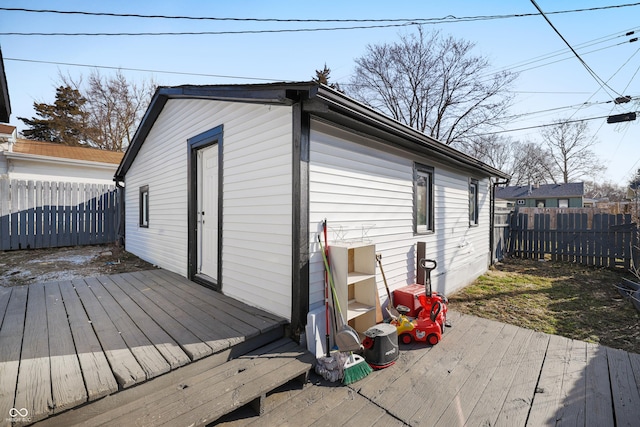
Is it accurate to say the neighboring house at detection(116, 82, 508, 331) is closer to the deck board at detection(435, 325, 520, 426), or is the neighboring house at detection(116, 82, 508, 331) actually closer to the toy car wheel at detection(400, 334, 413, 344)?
the toy car wheel at detection(400, 334, 413, 344)

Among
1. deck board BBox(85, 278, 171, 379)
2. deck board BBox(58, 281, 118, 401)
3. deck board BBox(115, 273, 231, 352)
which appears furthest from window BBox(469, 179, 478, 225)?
deck board BBox(58, 281, 118, 401)

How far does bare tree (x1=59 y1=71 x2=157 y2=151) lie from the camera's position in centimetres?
1661

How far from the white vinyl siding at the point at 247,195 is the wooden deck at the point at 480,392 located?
104cm

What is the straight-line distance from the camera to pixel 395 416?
2098 mm

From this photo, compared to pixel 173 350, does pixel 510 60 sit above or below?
above

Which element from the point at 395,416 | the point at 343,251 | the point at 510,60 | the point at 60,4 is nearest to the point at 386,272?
the point at 343,251

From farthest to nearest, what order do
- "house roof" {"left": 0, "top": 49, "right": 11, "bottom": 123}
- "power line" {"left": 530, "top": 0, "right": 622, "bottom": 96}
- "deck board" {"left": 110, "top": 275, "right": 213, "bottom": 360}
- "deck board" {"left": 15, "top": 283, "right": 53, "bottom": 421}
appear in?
"power line" {"left": 530, "top": 0, "right": 622, "bottom": 96}, "deck board" {"left": 110, "top": 275, "right": 213, "bottom": 360}, "house roof" {"left": 0, "top": 49, "right": 11, "bottom": 123}, "deck board" {"left": 15, "top": 283, "right": 53, "bottom": 421}

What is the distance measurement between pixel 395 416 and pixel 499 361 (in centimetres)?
154

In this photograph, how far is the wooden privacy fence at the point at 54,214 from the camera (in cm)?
806

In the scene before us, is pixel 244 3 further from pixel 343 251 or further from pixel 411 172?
pixel 343 251

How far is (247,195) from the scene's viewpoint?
3.54m

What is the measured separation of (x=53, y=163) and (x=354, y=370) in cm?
1383

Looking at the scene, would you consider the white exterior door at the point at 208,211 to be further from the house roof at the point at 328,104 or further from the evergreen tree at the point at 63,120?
the evergreen tree at the point at 63,120

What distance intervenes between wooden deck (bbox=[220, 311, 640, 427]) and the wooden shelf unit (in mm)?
575
